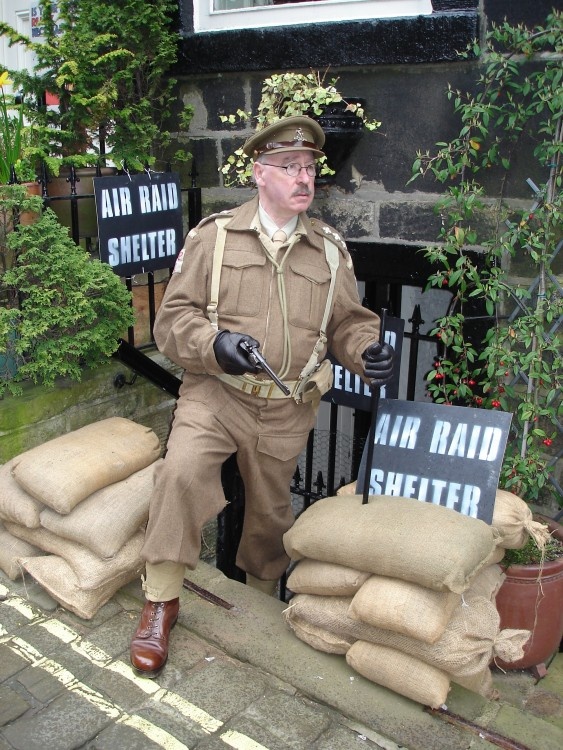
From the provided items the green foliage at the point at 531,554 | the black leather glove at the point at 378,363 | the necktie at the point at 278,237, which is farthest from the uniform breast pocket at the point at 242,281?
the green foliage at the point at 531,554

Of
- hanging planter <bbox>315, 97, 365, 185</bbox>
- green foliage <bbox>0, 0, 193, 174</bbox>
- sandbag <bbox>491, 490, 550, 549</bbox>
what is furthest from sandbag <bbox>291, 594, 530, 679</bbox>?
Result: green foliage <bbox>0, 0, 193, 174</bbox>

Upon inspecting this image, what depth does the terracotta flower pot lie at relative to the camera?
3.48 metres

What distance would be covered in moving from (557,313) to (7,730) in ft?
9.80

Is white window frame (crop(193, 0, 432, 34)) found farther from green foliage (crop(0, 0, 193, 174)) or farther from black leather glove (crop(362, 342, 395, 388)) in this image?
black leather glove (crop(362, 342, 395, 388))

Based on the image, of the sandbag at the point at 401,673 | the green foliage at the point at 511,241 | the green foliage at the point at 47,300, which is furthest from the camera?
the green foliage at the point at 47,300

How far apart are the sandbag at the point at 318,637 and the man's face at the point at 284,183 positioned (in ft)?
5.57

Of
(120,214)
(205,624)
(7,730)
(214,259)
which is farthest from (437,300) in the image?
(7,730)

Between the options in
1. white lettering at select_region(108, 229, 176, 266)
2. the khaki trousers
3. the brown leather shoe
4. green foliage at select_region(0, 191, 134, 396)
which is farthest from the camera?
white lettering at select_region(108, 229, 176, 266)

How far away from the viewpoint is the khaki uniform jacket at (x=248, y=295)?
3.28m

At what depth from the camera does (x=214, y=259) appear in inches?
129

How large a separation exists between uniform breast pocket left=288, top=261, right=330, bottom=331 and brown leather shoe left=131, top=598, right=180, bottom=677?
131 centimetres

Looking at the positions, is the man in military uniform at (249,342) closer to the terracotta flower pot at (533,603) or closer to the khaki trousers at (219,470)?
the khaki trousers at (219,470)

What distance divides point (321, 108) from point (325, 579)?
8.47ft

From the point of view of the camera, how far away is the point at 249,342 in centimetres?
303
